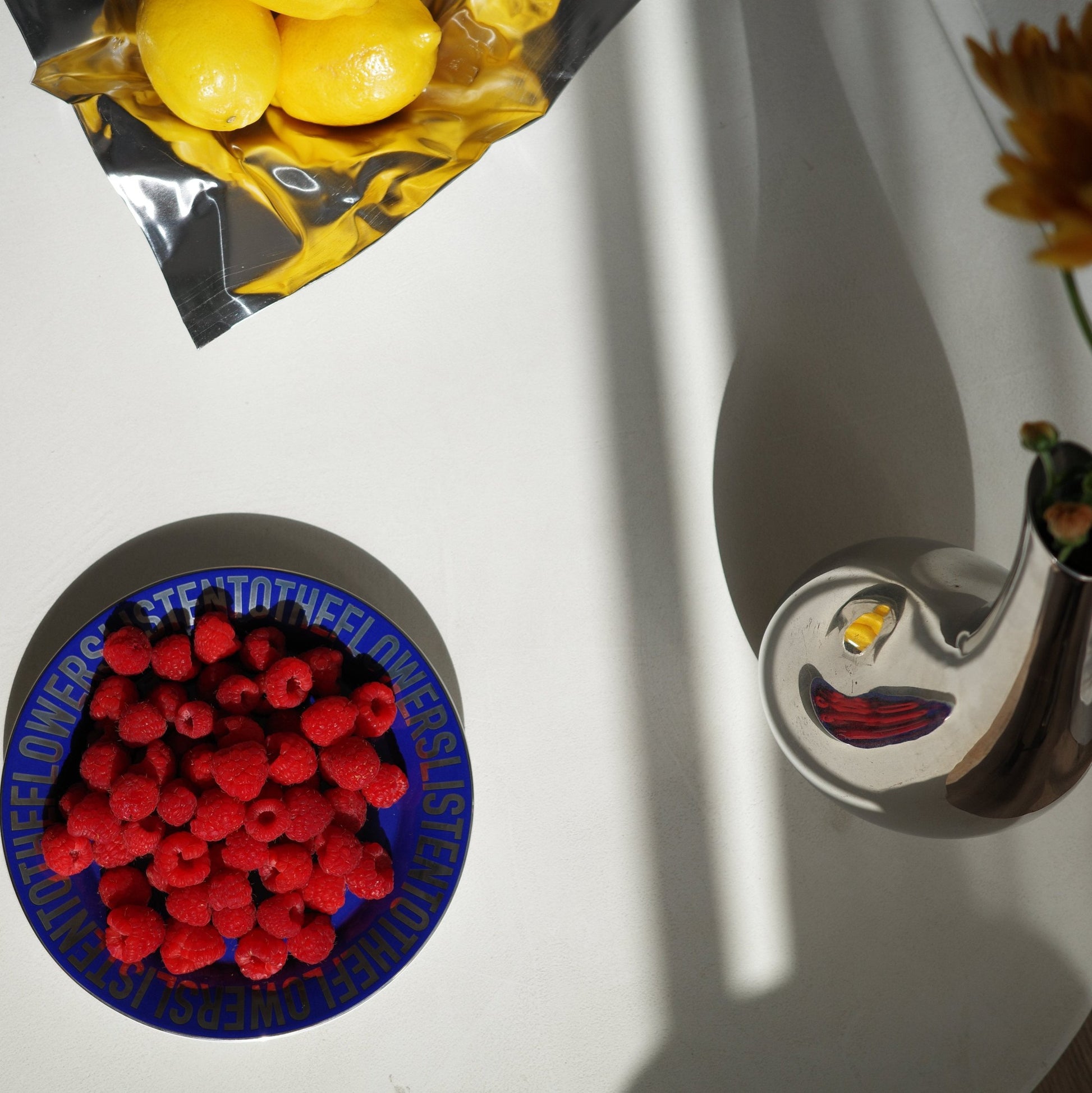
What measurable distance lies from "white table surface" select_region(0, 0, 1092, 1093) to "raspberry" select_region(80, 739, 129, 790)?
0.10m

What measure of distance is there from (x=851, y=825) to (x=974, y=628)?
0.68 feet

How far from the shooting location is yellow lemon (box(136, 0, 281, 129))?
0.48 metres

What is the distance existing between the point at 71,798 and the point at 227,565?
6.7 inches

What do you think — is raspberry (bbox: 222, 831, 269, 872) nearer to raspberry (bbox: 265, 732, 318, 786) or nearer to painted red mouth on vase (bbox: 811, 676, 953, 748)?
raspberry (bbox: 265, 732, 318, 786)

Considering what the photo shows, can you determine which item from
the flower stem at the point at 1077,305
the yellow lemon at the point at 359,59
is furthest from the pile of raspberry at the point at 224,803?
the flower stem at the point at 1077,305

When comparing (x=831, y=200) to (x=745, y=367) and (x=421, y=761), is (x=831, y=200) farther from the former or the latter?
(x=421, y=761)

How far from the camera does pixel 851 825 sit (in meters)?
0.60

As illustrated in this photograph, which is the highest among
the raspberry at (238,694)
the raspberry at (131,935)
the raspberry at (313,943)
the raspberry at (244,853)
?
the raspberry at (238,694)

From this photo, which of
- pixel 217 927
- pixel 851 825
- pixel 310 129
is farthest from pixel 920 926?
pixel 310 129

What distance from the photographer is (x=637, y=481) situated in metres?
0.61

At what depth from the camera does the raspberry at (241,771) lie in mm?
536

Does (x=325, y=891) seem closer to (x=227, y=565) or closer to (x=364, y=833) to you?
(x=364, y=833)

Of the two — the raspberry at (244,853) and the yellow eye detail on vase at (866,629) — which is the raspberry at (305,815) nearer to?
the raspberry at (244,853)

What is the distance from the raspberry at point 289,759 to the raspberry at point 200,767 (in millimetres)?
36
